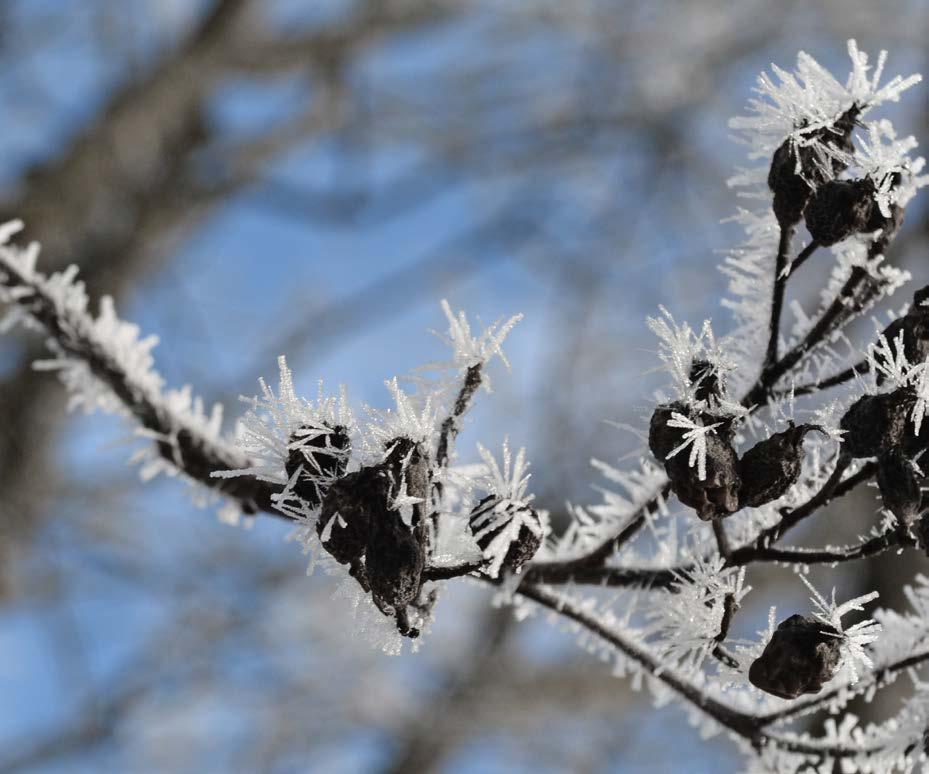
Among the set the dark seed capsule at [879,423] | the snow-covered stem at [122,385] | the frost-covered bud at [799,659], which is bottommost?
the frost-covered bud at [799,659]

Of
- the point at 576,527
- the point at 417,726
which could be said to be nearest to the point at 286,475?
the point at 576,527

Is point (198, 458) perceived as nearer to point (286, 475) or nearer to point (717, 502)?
point (286, 475)

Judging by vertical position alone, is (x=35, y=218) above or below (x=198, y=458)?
above

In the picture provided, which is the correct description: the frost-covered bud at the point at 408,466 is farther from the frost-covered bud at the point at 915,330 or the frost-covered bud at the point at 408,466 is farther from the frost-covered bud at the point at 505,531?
the frost-covered bud at the point at 915,330

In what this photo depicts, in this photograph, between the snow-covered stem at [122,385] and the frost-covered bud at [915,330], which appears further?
the snow-covered stem at [122,385]

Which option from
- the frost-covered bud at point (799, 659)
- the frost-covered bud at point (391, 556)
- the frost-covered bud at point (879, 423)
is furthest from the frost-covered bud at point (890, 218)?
the frost-covered bud at point (391, 556)

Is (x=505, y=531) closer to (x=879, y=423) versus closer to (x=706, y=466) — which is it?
(x=706, y=466)

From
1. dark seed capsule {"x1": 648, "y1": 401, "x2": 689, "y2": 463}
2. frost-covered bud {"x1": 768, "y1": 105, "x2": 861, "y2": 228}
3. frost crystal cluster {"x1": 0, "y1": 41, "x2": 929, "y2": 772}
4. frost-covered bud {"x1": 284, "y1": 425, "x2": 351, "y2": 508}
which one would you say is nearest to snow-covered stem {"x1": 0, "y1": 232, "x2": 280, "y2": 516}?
frost crystal cluster {"x1": 0, "y1": 41, "x2": 929, "y2": 772}
